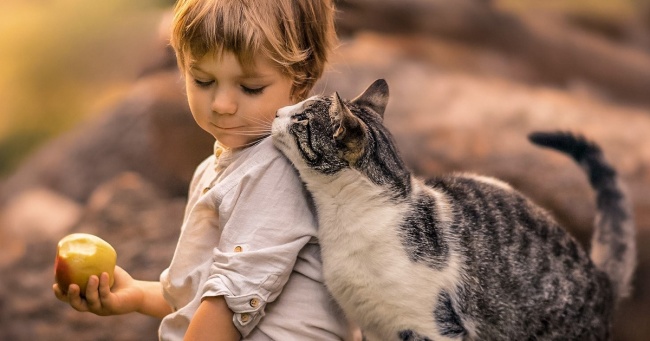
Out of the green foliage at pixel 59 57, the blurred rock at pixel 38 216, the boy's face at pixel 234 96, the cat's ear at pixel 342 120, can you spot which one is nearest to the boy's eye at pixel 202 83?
→ the boy's face at pixel 234 96

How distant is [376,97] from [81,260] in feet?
2.29

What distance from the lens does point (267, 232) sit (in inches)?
49.7

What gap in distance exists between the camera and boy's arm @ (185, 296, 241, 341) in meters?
1.24

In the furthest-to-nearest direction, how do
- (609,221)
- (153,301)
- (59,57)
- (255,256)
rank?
(59,57), (609,221), (153,301), (255,256)

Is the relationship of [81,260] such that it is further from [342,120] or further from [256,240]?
[342,120]

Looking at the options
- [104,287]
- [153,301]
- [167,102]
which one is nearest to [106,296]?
[104,287]

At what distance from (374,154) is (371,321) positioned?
0.32 m

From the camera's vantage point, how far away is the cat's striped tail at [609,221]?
183cm

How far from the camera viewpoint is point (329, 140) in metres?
1.32

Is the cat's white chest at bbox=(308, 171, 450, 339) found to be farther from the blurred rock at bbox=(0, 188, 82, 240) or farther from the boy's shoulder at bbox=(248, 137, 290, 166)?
the blurred rock at bbox=(0, 188, 82, 240)

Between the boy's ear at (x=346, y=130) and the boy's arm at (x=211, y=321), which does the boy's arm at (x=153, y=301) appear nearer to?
the boy's arm at (x=211, y=321)

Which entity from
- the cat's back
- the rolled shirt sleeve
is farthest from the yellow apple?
the cat's back

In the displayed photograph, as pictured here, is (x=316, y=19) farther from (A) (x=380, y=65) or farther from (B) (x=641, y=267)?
(B) (x=641, y=267)

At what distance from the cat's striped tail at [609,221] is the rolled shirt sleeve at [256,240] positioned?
869 millimetres
